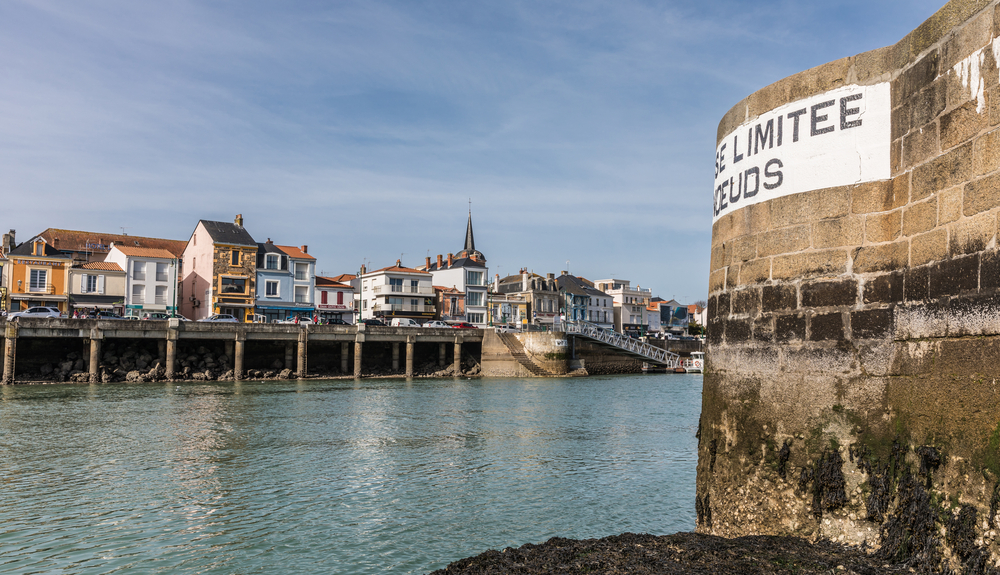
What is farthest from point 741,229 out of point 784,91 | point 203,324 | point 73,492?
point 203,324

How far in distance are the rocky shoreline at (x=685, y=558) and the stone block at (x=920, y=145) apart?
3015mm

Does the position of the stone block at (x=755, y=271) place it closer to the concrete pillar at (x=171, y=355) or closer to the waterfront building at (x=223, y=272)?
the concrete pillar at (x=171, y=355)

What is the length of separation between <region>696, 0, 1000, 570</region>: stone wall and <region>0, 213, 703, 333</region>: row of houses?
55292 millimetres

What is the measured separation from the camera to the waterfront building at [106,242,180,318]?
64812 mm

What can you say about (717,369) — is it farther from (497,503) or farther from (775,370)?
(497,503)

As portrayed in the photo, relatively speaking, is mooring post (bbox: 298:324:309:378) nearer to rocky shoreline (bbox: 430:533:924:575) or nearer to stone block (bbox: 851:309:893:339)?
rocky shoreline (bbox: 430:533:924:575)

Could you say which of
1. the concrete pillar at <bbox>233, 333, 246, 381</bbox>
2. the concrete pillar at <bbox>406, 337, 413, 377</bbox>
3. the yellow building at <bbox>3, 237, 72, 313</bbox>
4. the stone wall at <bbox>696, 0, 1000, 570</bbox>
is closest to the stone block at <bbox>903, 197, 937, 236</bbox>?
the stone wall at <bbox>696, 0, 1000, 570</bbox>

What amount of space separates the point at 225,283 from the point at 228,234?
5.23 meters

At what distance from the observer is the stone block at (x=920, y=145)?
5414 millimetres

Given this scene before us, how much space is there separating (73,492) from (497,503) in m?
7.86

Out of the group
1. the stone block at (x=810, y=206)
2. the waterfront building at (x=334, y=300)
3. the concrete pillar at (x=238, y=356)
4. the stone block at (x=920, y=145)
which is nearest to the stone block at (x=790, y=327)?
the stone block at (x=810, y=206)

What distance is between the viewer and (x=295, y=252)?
72.6m

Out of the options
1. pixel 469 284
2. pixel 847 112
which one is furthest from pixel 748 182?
pixel 469 284

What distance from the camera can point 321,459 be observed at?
16859mm
